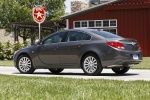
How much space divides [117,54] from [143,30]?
16.4 metres

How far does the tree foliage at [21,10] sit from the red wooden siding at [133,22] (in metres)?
27.0

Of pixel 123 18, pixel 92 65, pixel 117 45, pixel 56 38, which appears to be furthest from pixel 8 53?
pixel 117 45

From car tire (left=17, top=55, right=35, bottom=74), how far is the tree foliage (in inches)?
1608

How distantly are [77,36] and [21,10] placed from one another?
140 feet

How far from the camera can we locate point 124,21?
2894cm

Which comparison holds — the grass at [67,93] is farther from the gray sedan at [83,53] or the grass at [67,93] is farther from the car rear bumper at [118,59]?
the gray sedan at [83,53]

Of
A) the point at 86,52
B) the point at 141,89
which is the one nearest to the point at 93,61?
the point at 86,52

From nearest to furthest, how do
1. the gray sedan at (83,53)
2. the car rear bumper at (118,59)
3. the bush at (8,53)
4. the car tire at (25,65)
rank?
the car rear bumper at (118,59) < the gray sedan at (83,53) < the car tire at (25,65) < the bush at (8,53)

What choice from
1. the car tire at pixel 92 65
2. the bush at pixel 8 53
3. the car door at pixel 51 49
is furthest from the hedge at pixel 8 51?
the car tire at pixel 92 65

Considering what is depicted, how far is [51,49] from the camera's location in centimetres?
1383

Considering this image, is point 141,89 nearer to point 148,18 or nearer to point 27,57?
point 27,57

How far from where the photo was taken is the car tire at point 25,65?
14.3 meters

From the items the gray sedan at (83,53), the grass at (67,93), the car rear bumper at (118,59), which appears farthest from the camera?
the gray sedan at (83,53)

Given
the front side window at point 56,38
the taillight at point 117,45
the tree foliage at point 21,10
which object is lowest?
the taillight at point 117,45
